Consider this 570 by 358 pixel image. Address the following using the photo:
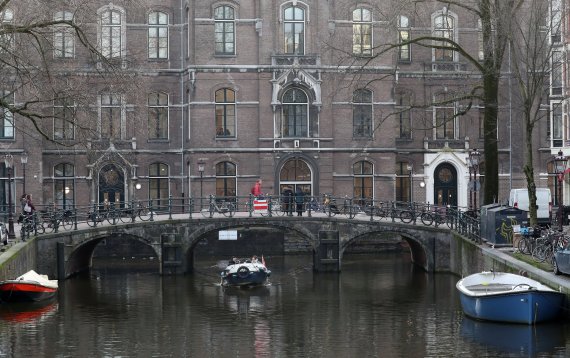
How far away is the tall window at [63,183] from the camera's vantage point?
61.4 meters

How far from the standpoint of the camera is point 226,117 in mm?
59625

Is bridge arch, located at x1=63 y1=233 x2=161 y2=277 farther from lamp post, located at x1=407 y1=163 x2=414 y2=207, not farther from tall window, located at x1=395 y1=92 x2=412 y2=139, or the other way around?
tall window, located at x1=395 y1=92 x2=412 y2=139

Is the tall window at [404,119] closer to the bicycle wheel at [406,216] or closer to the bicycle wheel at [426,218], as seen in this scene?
the bicycle wheel at [406,216]

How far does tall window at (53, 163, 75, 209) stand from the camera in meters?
61.4

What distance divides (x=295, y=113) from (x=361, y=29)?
5455 mm

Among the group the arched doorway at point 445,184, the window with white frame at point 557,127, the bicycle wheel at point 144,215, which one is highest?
the window with white frame at point 557,127

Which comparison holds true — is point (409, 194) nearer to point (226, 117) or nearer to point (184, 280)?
point (226, 117)

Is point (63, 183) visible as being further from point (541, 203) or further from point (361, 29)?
point (541, 203)

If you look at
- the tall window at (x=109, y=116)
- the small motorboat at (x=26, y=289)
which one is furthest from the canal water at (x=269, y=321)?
the tall window at (x=109, y=116)

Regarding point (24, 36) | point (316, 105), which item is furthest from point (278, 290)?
point (316, 105)

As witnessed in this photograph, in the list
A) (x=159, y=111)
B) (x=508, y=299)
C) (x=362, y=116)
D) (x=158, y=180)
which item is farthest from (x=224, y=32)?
(x=508, y=299)

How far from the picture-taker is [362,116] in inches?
2387

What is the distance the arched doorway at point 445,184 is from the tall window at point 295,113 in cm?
820

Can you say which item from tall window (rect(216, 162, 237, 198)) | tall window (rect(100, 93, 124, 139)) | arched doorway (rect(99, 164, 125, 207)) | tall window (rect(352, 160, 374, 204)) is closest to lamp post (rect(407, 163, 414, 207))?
tall window (rect(352, 160, 374, 204))
